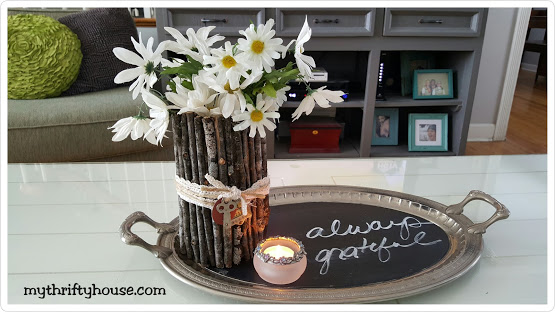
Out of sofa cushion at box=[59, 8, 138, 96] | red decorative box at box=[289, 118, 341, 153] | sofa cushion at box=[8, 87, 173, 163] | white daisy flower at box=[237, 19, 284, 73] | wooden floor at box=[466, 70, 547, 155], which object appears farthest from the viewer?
wooden floor at box=[466, 70, 547, 155]

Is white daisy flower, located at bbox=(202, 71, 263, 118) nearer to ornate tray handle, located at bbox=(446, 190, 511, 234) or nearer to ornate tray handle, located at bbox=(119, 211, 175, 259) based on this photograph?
ornate tray handle, located at bbox=(119, 211, 175, 259)

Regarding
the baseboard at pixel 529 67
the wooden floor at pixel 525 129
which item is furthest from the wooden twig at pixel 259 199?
the baseboard at pixel 529 67

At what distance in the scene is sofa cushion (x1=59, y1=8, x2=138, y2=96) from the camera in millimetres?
1695

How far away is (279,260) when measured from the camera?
58 cm

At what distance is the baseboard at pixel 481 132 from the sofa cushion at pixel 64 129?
1737mm

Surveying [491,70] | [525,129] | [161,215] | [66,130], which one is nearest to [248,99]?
[161,215]

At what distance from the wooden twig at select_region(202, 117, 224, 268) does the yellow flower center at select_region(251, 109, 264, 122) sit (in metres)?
0.06

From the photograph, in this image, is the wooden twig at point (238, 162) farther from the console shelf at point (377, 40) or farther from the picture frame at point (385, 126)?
the picture frame at point (385, 126)

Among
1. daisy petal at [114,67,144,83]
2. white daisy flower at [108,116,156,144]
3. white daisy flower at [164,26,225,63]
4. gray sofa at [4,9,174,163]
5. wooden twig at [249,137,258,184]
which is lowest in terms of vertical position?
gray sofa at [4,9,174,163]

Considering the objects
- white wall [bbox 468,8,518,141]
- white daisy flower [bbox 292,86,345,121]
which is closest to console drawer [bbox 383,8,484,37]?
white wall [bbox 468,8,518,141]

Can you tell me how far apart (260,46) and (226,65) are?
1.9 inches

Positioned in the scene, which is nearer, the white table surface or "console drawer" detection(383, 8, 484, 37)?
Result: the white table surface

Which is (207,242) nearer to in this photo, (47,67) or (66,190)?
(66,190)

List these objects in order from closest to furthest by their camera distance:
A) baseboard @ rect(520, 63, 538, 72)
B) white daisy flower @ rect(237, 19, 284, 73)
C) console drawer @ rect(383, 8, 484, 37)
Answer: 1. white daisy flower @ rect(237, 19, 284, 73)
2. console drawer @ rect(383, 8, 484, 37)
3. baseboard @ rect(520, 63, 538, 72)
